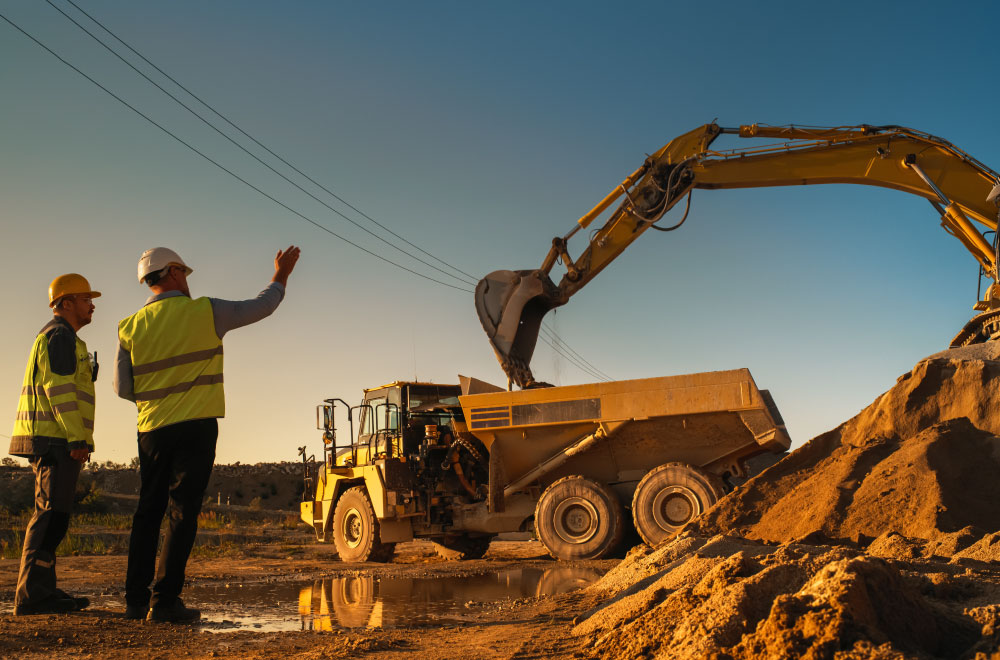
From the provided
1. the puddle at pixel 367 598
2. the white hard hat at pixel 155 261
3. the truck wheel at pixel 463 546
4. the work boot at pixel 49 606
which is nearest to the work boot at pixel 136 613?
the puddle at pixel 367 598

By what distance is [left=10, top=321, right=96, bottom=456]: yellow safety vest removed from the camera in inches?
217

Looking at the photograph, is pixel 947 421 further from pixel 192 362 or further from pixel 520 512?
pixel 192 362

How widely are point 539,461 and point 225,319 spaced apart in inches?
271

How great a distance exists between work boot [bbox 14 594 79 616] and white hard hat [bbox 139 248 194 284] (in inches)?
87.1

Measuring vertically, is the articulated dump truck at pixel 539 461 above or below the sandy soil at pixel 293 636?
above

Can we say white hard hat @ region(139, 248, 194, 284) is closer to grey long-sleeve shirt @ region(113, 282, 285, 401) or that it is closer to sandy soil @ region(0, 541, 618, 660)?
grey long-sleeve shirt @ region(113, 282, 285, 401)

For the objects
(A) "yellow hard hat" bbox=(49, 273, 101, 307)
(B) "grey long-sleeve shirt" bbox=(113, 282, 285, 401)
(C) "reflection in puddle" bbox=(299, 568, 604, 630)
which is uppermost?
(A) "yellow hard hat" bbox=(49, 273, 101, 307)

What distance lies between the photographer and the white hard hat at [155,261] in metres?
5.42

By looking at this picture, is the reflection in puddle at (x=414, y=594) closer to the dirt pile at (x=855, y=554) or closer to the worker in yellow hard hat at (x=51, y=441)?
the dirt pile at (x=855, y=554)

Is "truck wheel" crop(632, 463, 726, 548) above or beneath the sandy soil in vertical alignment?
above

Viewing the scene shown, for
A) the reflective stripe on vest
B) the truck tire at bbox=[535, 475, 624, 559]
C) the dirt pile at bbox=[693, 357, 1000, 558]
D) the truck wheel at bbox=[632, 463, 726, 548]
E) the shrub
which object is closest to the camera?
the reflective stripe on vest

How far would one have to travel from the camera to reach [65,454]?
5.54 metres

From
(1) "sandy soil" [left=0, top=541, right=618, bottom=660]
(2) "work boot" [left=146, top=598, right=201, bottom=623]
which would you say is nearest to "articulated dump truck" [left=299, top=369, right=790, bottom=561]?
(1) "sandy soil" [left=0, top=541, right=618, bottom=660]

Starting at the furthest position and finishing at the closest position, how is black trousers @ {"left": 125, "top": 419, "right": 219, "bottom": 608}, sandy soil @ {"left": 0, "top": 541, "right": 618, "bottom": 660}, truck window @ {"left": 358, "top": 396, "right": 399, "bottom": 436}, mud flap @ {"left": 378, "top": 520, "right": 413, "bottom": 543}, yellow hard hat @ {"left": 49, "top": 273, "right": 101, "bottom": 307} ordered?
truck window @ {"left": 358, "top": 396, "right": 399, "bottom": 436}, mud flap @ {"left": 378, "top": 520, "right": 413, "bottom": 543}, yellow hard hat @ {"left": 49, "top": 273, "right": 101, "bottom": 307}, black trousers @ {"left": 125, "top": 419, "right": 219, "bottom": 608}, sandy soil @ {"left": 0, "top": 541, "right": 618, "bottom": 660}
